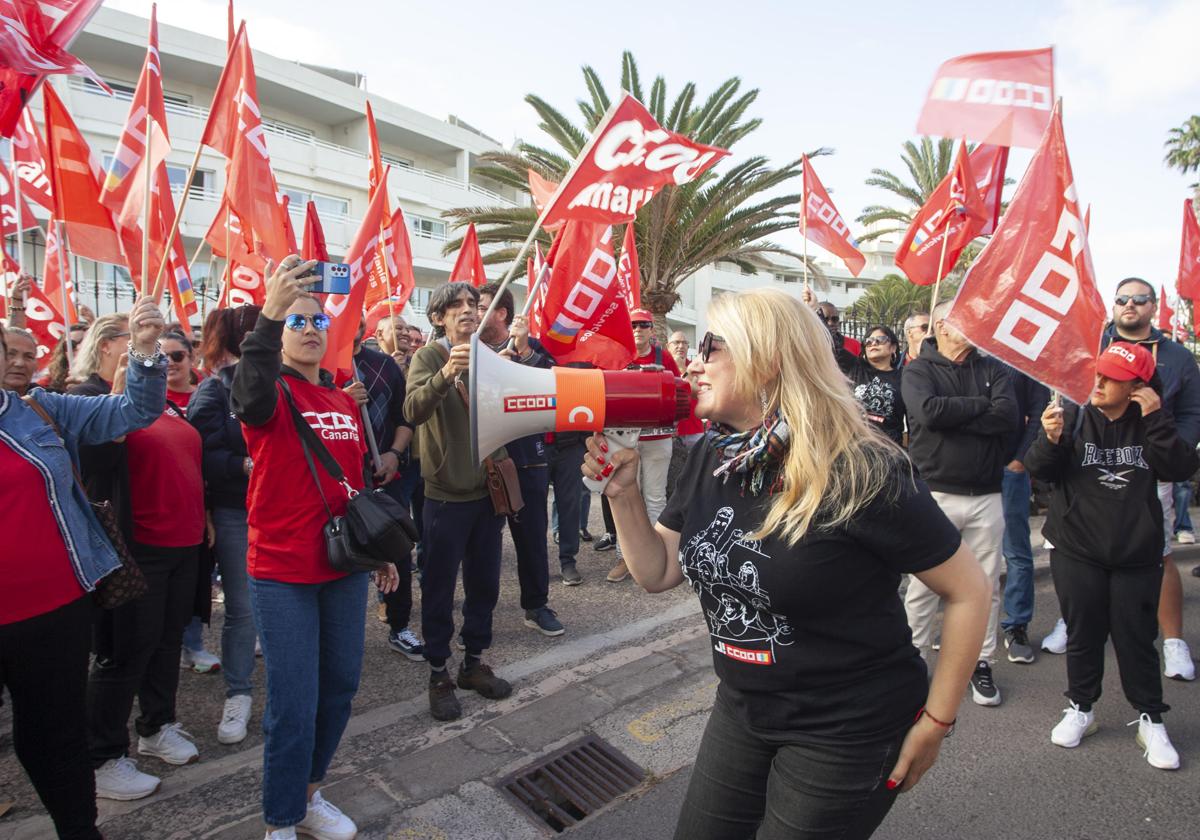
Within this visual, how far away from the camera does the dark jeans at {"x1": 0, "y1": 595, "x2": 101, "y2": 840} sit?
7.61ft

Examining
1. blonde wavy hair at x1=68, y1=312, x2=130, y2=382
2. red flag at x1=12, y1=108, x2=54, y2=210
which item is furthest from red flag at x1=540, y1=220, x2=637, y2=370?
red flag at x1=12, y1=108, x2=54, y2=210

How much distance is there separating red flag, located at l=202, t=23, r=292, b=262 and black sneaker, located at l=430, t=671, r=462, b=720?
10.2 ft

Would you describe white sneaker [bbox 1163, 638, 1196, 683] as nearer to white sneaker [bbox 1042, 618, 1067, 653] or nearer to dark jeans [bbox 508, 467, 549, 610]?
→ white sneaker [bbox 1042, 618, 1067, 653]

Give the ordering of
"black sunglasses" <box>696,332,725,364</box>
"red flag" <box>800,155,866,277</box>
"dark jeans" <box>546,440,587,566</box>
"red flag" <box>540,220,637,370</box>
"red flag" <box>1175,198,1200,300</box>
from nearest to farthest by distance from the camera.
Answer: "black sunglasses" <box>696,332,725,364</box> → "red flag" <box>540,220,637,370</box> → "dark jeans" <box>546,440,587,566</box> → "red flag" <box>800,155,866,277</box> → "red flag" <box>1175,198,1200,300</box>

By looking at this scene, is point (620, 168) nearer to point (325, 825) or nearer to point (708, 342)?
point (708, 342)

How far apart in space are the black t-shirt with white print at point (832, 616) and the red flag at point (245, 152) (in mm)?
4384

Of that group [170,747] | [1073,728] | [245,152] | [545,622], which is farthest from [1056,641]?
[245,152]

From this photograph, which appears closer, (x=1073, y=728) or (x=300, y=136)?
(x=1073, y=728)

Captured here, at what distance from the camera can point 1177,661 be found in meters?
4.20

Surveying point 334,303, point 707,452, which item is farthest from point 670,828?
point 334,303

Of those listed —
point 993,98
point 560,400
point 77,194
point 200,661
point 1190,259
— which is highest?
point 993,98

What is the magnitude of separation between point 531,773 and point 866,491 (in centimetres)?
215

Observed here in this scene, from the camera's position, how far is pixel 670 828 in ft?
9.21

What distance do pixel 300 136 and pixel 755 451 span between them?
2767 centimetres
